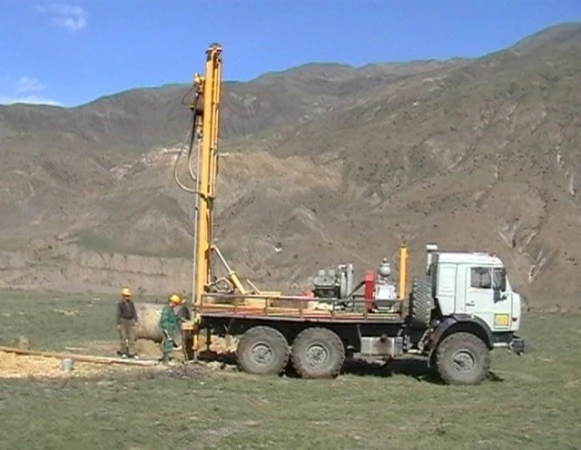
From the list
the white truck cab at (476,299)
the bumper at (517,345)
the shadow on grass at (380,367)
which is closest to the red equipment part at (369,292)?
the white truck cab at (476,299)

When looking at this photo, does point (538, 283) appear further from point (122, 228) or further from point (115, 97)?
point (115, 97)

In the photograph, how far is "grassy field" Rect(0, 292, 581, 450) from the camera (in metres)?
13.3

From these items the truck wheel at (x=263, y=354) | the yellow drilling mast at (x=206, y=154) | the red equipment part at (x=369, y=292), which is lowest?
the truck wheel at (x=263, y=354)

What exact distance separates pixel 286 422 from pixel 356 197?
5807cm

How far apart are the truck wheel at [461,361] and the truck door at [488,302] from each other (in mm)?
620

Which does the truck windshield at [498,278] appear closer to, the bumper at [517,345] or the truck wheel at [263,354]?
the bumper at [517,345]

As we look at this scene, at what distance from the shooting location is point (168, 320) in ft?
67.8

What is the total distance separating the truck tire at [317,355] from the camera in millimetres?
19859

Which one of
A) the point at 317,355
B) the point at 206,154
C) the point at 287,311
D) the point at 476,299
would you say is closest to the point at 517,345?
the point at 476,299

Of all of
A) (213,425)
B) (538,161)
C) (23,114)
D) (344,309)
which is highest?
(23,114)

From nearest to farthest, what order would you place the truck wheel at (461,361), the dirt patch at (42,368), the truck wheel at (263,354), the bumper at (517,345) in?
1. the dirt patch at (42,368)
2. the truck wheel at (461,361)
3. the truck wheel at (263,354)
4. the bumper at (517,345)

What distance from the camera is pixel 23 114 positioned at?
454 feet

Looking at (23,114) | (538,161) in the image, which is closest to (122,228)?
(538,161)

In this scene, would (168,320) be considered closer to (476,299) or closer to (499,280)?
(476,299)
